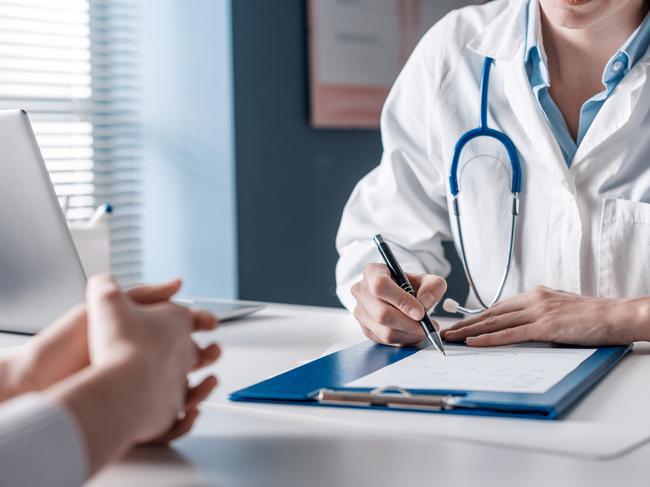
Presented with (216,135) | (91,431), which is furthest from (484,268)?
(216,135)

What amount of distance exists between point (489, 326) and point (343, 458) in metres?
0.48

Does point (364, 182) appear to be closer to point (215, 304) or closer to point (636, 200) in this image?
point (215, 304)

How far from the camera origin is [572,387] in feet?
2.79

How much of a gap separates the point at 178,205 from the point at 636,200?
1581 millimetres

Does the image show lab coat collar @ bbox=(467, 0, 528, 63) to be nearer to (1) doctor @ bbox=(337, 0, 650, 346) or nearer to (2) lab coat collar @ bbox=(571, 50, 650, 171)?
(1) doctor @ bbox=(337, 0, 650, 346)

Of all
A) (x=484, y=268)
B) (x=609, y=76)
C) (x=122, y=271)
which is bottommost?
(x=122, y=271)

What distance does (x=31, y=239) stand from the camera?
1198 mm

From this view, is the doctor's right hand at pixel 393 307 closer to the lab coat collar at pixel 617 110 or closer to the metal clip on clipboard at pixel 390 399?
the metal clip on clipboard at pixel 390 399

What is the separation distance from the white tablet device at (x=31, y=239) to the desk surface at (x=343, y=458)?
380 millimetres

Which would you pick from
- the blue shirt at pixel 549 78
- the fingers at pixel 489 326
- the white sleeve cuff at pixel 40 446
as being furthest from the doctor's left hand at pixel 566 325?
the white sleeve cuff at pixel 40 446

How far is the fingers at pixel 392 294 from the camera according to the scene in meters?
Answer: 1.10

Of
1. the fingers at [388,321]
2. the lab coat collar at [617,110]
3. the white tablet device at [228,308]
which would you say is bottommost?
the white tablet device at [228,308]

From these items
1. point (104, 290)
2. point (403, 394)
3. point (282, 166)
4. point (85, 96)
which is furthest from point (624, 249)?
point (85, 96)

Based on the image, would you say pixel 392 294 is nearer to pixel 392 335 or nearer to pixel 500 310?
pixel 392 335
